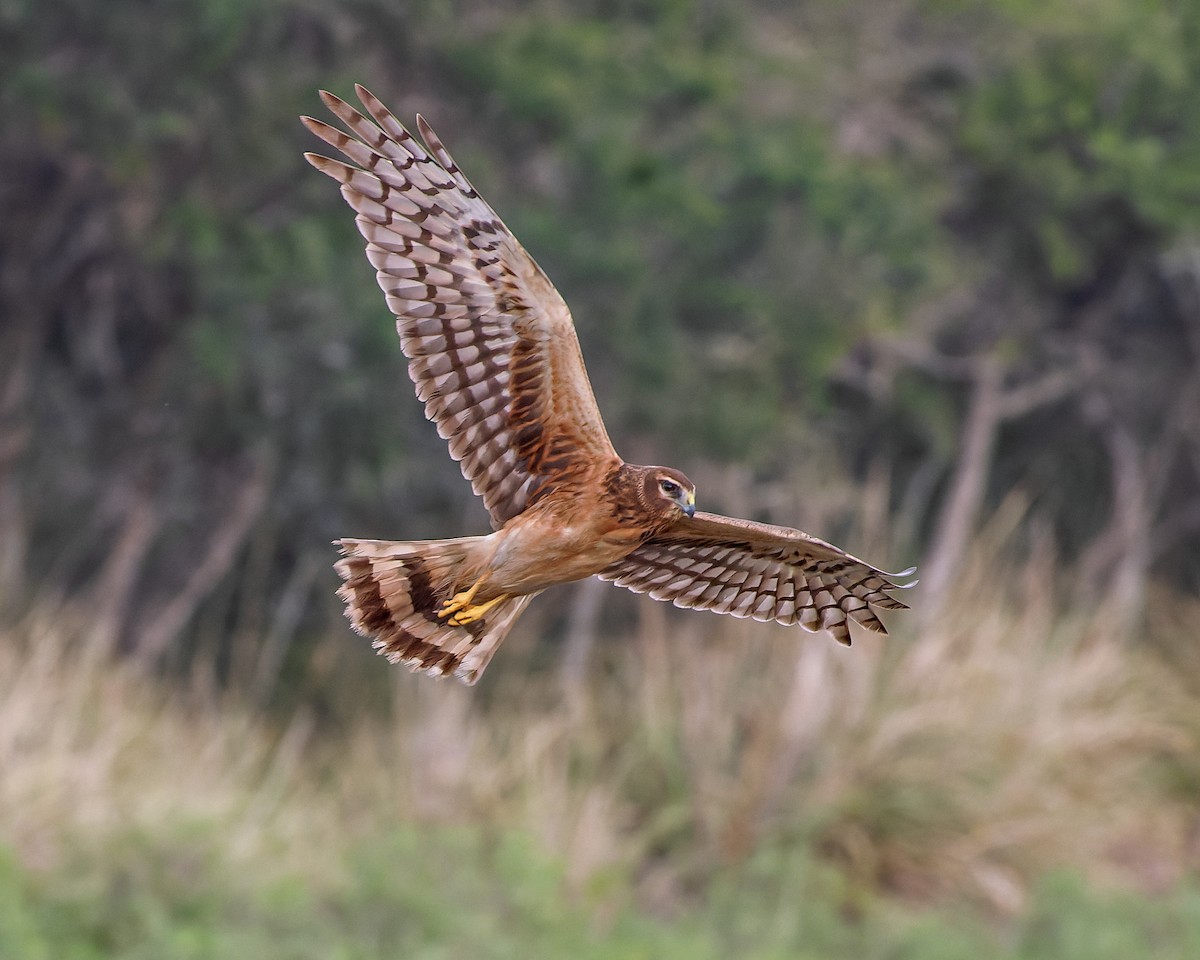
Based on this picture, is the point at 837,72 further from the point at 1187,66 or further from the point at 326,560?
the point at 326,560

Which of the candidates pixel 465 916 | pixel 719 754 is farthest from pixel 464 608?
pixel 719 754

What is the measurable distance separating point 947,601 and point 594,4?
5220 mm

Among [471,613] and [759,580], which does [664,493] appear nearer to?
[471,613]

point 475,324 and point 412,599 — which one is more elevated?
point 475,324

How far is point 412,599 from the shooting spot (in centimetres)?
539

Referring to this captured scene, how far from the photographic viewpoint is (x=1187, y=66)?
1488cm

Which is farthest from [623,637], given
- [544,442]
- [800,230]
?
[544,442]

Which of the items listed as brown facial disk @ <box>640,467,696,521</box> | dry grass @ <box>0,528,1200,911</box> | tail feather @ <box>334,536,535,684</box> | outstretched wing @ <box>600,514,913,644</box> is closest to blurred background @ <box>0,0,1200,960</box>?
dry grass @ <box>0,528,1200,911</box>

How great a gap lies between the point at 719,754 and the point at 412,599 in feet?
19.7

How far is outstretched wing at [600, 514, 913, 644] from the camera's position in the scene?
5.86 metres

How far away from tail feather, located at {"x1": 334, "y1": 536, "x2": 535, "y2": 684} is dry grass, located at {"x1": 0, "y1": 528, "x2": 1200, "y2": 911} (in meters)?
3.99

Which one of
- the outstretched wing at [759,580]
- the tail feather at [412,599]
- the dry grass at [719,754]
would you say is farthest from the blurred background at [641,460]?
the tail feather at [412,599]

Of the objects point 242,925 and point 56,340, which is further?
point 56,340

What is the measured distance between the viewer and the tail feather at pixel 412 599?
5.32 metres
